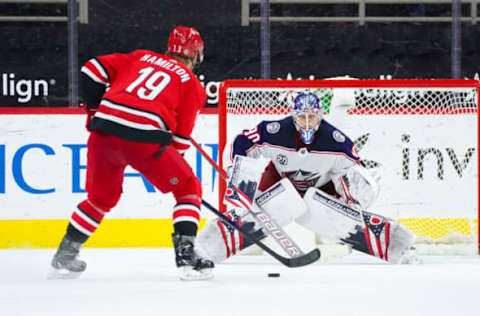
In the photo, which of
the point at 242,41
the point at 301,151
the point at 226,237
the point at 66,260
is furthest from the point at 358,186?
the point at 242,41

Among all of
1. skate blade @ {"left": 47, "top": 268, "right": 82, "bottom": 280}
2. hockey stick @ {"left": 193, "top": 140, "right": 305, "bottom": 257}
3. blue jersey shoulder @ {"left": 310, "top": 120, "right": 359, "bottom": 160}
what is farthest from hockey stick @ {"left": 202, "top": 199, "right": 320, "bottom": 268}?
skate blade @ {"left": 47, "top": 268, "right": 82, "bottom": 280}

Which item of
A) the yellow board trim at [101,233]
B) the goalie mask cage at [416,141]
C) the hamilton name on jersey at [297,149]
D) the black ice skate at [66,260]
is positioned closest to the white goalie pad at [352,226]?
the hamilton name on jersey at [297,149]

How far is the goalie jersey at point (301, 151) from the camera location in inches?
127

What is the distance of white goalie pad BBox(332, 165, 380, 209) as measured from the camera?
325 centimetres

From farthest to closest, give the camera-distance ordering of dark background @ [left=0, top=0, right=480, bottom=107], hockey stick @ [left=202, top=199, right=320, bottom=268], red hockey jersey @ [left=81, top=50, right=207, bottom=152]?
dark background @ [left=0, top=0, right=480, bottom=107] → hockey stick @ [left=202, top=199, right=320, bottom=268] → red hockey jersey @ [left=81, top=50, right=207, bottom=152]

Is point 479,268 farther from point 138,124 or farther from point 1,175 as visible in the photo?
point 1,175

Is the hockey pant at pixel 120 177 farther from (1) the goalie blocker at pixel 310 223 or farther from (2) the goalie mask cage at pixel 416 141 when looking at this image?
(2) the goalie mask cage at pixel 416 141

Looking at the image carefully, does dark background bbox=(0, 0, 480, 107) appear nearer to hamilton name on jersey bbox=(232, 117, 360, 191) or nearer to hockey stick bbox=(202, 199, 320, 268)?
hamilton name on jersey bbox=(232, 117, 360, 191)

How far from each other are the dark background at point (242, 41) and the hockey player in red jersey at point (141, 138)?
7.09ft

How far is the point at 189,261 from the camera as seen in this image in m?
2.79

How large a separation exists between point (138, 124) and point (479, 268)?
1.53 meters

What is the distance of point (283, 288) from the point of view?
8.63 feet

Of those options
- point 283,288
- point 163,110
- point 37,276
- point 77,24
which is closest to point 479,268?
point 283,288

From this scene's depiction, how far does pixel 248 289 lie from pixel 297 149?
0.79m
